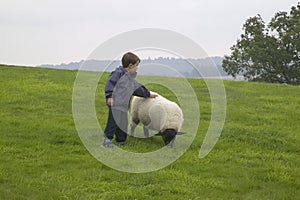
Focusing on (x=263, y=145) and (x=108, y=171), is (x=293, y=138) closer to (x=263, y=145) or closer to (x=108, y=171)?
(x=263, y=145)

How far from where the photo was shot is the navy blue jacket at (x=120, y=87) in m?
8.95

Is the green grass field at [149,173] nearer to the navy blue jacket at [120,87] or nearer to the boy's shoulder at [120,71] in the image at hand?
the navy blue jacket at [120,87]

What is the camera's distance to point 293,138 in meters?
11.0

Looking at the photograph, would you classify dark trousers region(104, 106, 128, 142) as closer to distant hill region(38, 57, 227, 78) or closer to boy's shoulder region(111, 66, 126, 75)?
boy's shoulder region(111, 66, 126, 75)

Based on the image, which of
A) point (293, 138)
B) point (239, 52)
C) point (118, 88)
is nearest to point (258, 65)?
point (239, 52)

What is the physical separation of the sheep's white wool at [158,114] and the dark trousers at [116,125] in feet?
2.17

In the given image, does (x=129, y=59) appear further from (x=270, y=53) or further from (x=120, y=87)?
(x=270, y=53)

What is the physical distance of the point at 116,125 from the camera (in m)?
9.43

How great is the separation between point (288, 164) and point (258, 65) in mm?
38692

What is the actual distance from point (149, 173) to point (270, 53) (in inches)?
1605

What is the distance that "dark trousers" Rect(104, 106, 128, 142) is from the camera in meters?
9.34

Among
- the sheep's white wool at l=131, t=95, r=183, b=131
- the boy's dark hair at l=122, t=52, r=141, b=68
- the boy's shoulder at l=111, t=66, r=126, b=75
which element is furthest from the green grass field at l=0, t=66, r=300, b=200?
the boy's dark hair at l=122, t=52, r=141, b=68

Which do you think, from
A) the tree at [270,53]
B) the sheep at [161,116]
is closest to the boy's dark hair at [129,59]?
the sheep at [161,116]

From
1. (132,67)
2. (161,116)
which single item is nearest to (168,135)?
(161,116)
